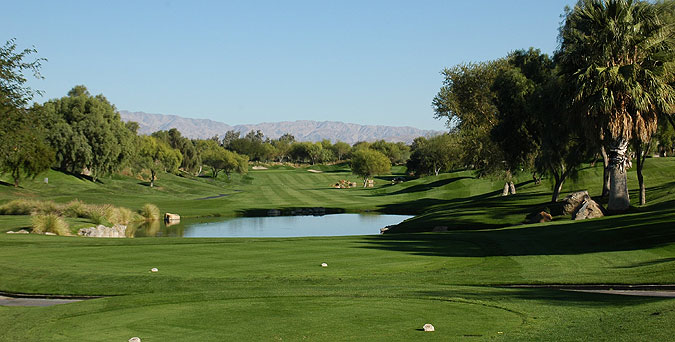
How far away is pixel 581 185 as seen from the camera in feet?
175

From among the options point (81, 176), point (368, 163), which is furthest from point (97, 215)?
point (368, 163)

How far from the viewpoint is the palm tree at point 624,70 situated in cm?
3098

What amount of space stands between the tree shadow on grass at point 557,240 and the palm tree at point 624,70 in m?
5.79

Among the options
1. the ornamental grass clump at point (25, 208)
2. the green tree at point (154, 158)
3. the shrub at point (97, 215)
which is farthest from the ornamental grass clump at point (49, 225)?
the green tree at point (154, 158)

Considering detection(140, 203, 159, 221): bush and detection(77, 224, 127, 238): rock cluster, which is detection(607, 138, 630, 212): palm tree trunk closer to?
detection(77, 224, 127, 238): rock cluster

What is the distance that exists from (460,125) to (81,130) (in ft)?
171

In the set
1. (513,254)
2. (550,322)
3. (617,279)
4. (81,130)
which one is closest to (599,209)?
(513,254)

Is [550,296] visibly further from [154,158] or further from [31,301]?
[154,158]

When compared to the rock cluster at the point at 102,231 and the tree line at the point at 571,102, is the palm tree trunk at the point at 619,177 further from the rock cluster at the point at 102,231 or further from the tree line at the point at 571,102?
the rock cluster at the point at 102,231

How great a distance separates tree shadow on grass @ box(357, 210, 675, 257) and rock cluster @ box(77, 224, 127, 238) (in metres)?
21.6

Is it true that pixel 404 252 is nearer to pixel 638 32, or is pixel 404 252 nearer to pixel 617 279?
pixel 617 279

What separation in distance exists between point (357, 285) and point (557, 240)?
12.8 m

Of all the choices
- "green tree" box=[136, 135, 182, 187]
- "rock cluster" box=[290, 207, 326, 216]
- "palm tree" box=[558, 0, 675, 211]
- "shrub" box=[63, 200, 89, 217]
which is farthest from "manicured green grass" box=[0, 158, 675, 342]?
"green tree" box=[136, 135, 182, 187]

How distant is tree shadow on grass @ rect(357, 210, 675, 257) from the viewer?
2348 cm
